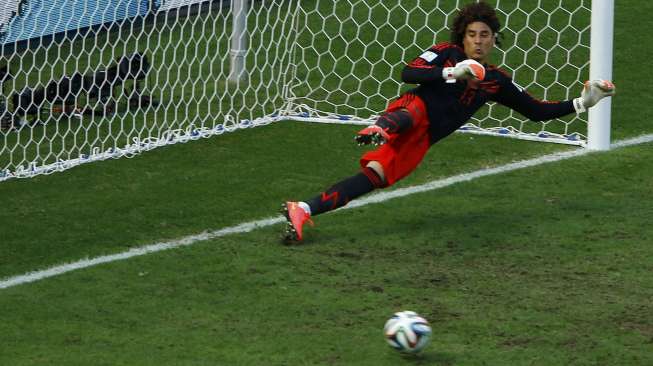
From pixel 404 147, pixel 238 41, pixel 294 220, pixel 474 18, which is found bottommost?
pixel 294 220

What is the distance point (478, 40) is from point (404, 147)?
735 mm

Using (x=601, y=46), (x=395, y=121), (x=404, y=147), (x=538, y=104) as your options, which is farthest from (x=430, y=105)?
(x=601, y=46)

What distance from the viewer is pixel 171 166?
30.6ft

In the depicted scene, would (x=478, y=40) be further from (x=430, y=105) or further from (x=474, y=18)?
(x=430, y=105)

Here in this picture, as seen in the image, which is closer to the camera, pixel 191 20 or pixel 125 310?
pixel 125 310

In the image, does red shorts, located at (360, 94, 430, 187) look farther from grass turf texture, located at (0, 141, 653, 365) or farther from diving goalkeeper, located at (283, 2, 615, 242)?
grass turf texture, located at (0, 141, 653, 365)

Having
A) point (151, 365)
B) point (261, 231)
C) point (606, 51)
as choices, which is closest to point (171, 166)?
point (261, 231)

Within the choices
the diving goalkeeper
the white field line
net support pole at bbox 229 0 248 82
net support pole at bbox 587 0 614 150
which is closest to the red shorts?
the diving goalkeeper

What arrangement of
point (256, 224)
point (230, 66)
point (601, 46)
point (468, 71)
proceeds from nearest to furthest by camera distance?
point (468, 71)
point (256, 224)
point (601, 46)
point (230, 66)

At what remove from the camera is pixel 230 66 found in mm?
11234

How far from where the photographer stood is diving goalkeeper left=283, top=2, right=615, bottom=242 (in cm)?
770

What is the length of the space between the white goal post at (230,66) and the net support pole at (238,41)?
0.01 meters

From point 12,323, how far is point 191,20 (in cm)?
483

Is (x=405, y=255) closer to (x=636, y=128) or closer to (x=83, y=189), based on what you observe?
(x=83, y=189)
